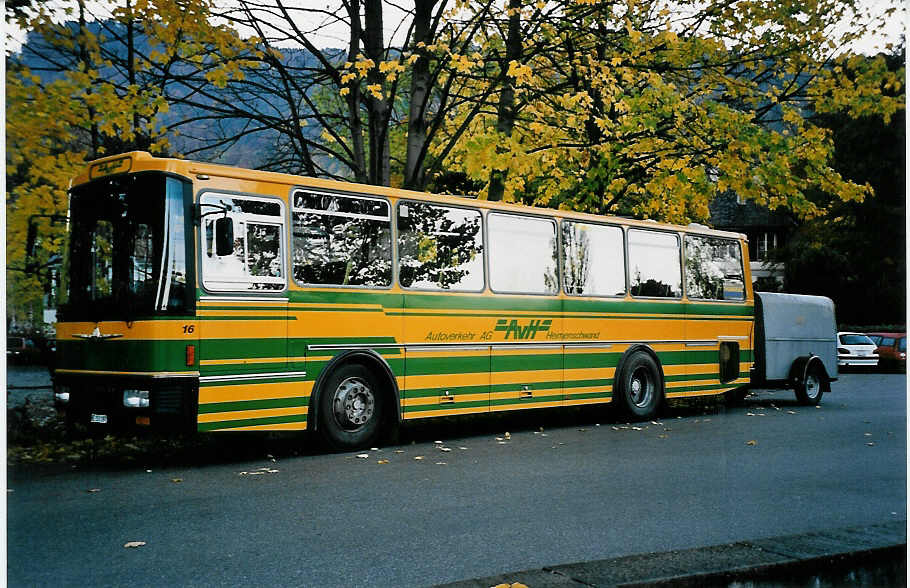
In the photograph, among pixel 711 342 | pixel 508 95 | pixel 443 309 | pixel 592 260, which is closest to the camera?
pixel 443 309

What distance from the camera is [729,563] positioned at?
19.2 feet

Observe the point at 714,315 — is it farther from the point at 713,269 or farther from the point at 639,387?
the point at 639,387

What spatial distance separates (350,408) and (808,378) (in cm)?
1090

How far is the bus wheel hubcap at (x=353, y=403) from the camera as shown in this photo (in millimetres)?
11859

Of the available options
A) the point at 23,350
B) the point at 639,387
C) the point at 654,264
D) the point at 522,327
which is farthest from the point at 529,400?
the point at 23,350

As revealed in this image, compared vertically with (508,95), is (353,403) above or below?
below

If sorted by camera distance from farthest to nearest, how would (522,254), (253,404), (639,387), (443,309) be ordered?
(639,387), (522,254), (443,309), (253,404)

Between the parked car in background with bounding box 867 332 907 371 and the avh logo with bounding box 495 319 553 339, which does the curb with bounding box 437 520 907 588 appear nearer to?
the avh logo with bounding box 495 319 553 339

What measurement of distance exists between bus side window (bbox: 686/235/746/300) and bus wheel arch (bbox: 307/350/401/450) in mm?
6997

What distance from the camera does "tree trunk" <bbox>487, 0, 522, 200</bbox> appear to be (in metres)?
16.2

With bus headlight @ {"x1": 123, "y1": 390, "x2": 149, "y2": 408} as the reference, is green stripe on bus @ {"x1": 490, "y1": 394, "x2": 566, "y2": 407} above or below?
below

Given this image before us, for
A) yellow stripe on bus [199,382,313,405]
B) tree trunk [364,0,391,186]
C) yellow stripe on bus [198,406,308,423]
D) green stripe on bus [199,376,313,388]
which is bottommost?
yellow stripe on bus [198,406,308,423]

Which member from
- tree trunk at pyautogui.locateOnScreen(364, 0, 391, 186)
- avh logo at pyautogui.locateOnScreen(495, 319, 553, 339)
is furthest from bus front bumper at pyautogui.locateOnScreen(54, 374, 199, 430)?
tree trunk at pyautogui.locateOnScreen(364, 0, 391, 186)

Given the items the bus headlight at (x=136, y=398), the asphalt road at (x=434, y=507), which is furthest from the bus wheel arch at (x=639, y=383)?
the bus headlight at (x=136, y=398)
